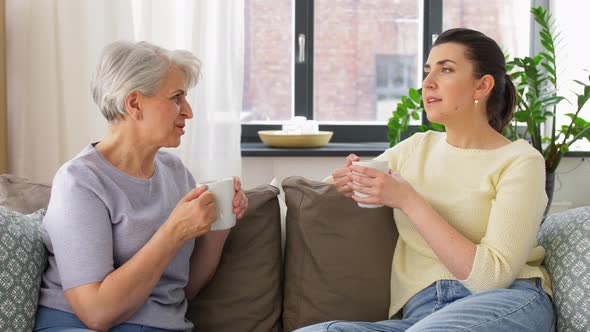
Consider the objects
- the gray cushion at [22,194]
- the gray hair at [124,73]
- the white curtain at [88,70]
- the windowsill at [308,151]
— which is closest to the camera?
the gray hair at [124,73]

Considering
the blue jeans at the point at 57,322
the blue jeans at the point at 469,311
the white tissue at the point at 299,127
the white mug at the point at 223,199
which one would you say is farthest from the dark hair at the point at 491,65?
the white tissue at the point at 299,127

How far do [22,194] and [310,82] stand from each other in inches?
83.6

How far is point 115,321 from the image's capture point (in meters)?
1.72

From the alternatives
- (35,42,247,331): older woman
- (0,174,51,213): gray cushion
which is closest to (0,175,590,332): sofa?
(0,174,51,213): gray cushion

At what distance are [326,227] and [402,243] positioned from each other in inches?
8.5

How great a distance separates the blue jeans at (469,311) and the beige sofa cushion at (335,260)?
134mm

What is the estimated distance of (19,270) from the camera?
1.70 m

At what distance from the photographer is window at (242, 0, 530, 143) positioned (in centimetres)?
393

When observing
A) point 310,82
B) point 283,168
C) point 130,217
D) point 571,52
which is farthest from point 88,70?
point 571,52

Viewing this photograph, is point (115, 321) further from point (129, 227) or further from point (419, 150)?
point (419, 150)

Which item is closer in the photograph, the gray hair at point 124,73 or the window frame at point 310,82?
the gray hair at point 124,73

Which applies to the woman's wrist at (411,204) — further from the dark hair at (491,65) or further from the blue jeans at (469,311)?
the dark hair at (491,65)

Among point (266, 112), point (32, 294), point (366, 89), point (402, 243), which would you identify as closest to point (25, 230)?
point (32, 294)

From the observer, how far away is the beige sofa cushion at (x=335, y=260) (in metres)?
2.06
